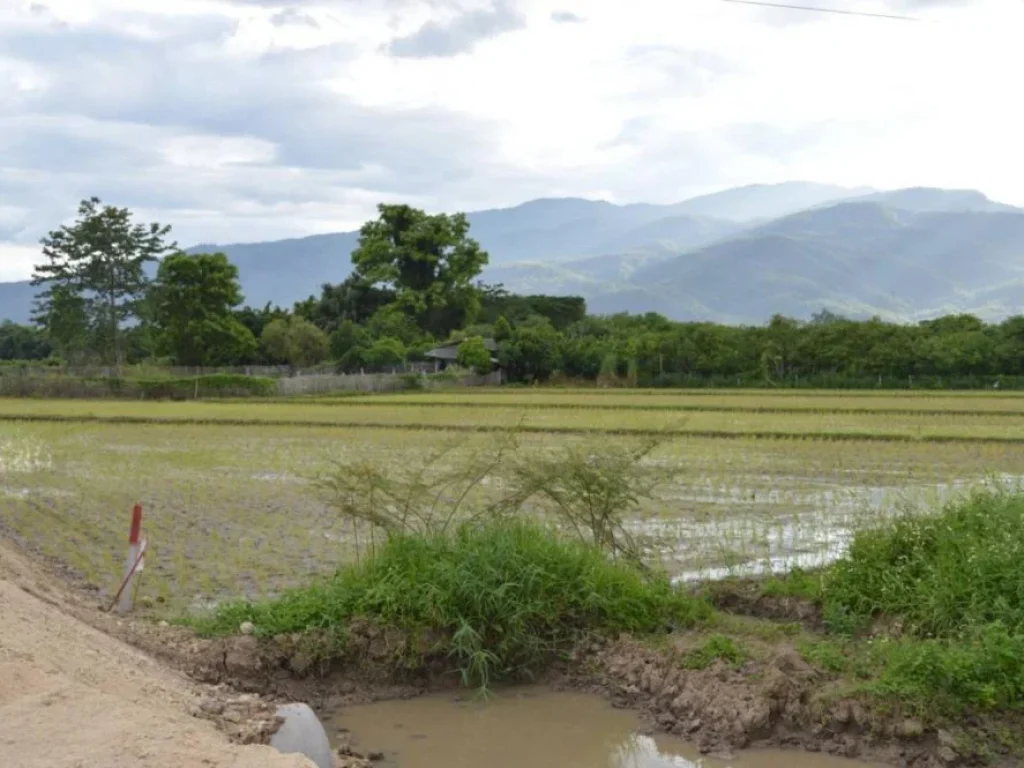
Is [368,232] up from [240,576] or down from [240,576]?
up

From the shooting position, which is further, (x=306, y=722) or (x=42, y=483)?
(x=42, y=483)

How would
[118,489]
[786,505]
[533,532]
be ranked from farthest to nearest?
[118,489]
[786,505]
[533,532]

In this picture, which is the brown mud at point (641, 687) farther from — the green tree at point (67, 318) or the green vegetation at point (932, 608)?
the green tree at point (67, 318)

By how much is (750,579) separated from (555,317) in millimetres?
71672

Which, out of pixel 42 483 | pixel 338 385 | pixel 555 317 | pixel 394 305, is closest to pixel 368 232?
pixel 394 305

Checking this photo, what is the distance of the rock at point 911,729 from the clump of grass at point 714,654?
3.53 feet

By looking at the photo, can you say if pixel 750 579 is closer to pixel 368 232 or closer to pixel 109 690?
pixel 109 690

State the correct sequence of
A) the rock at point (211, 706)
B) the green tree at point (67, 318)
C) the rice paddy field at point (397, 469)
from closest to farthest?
the rock at point (211, 706) → the rice paddy field at point (397, 469) → the green tree at point (67, 318)

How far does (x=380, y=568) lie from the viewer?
24.9ft

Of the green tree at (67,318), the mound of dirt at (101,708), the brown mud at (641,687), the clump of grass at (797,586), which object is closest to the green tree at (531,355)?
the green tree at (67,318)

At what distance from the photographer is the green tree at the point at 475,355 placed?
55.2 metres

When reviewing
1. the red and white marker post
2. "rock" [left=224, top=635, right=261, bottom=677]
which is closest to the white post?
the red and white marker post

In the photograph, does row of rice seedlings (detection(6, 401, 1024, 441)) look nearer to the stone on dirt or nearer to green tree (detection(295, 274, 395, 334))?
the stone on dirt

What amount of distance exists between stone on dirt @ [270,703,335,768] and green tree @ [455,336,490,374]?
49.8m
